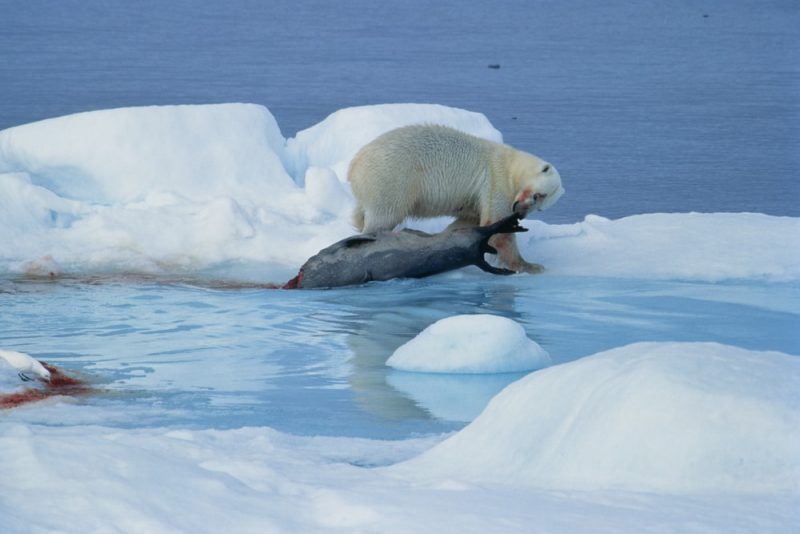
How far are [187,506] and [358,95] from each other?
13.8 meters

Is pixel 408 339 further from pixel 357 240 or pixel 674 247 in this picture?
pixel 674 247

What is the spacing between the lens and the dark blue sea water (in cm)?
1227

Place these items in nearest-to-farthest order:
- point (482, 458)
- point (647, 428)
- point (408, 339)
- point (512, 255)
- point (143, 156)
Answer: point (647, 428), point (482, 458), point (408, 339), point (512, 255), point (143, 156)

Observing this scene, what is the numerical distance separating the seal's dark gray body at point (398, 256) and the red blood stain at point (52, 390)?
1.97 meters

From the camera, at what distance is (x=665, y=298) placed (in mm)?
6793

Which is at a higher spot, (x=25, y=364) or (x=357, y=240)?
(x=357, y=240)

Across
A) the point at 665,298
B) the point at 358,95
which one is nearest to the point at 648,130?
the point at 358,95

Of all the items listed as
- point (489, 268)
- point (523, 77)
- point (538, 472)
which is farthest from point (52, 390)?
point (523, 77)

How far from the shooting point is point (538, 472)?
321 cm

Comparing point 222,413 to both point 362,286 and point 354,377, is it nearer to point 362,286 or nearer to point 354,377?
point 354,377

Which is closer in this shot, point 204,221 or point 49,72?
point 204,221

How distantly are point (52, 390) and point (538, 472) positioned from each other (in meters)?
2.32

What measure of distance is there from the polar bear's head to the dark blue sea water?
242 centimetres

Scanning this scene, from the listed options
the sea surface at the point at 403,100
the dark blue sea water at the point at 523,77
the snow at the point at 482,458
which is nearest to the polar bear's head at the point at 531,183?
the sea surface at the point at 403,100
